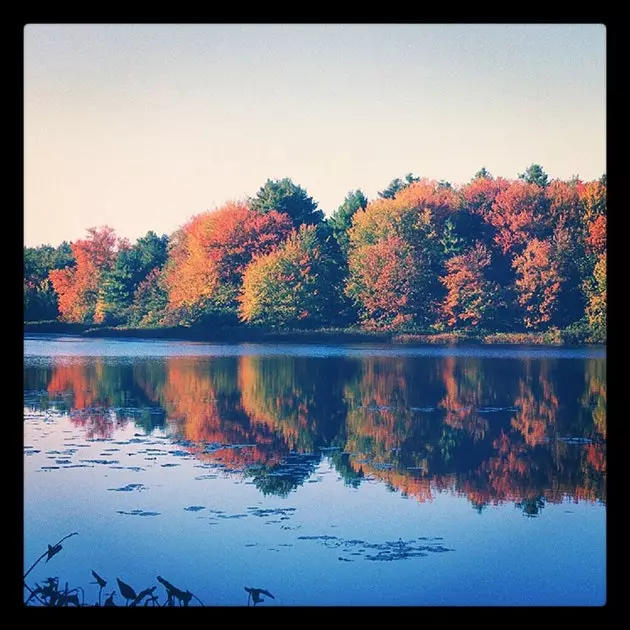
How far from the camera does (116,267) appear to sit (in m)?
13.6

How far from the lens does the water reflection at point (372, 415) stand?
11359 mm

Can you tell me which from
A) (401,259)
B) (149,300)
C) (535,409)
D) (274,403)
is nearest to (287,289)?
(274,403)

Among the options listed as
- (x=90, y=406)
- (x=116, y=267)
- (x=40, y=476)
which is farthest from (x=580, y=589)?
(x=116, y=267)

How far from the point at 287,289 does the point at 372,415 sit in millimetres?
2081

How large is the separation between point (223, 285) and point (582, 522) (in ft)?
19.3

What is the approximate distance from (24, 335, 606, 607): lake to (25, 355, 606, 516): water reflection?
1.3 inches

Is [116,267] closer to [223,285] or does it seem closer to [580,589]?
[223,285]

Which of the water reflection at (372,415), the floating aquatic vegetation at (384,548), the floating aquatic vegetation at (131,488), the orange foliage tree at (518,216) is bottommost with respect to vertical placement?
the floating aquatic vegetation at (384,548)

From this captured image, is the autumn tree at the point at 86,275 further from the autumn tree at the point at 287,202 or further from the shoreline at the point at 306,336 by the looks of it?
the autumn tree at the point at 287,202

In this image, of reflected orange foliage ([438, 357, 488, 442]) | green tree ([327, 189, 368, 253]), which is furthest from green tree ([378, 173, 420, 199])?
reflected orange foliage ([438, 357, 488, 442])

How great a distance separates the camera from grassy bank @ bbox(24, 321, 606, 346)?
13164mm

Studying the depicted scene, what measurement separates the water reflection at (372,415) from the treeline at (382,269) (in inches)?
26.9

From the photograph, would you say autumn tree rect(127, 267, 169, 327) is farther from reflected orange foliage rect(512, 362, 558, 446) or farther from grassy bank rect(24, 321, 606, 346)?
reflected orange foliage rect(512, 362, 558, 446)

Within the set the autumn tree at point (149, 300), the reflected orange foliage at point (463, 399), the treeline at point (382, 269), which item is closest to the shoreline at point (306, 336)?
the treeline at point (382, 269)
